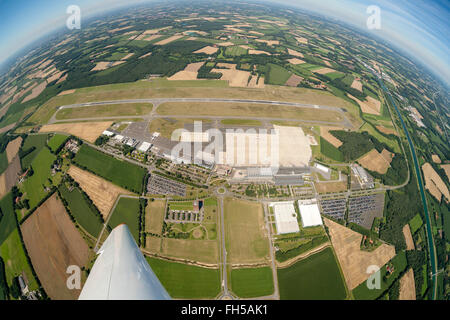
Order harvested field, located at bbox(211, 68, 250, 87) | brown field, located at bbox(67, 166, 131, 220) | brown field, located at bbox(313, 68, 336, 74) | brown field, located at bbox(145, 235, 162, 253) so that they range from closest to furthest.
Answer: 1. brown field, located at bbox(145, 235, 162, 253)
2. brown field, located at bbox(67, 166, 131, 220)
3. harvested field, located at bbox(211, 68, 250, 87)
4. brown field, located at bbox(313, 68, 336, 74)

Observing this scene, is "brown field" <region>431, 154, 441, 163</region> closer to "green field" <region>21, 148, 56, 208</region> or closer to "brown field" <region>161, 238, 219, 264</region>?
"brown field" <region>161, 238, 219, 264</region>

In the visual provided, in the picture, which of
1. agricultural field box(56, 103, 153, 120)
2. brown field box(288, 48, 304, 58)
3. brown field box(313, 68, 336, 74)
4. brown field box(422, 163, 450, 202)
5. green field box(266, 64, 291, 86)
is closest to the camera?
brown field box(422, 163, 450, 202)

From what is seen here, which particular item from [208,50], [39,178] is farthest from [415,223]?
[208,50]

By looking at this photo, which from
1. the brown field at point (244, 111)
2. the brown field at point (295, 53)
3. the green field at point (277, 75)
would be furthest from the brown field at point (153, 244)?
the brown field at point (295, 53)

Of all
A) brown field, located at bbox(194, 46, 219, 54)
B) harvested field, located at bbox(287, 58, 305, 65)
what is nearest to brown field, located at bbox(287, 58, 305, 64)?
harvested field, located at bbox(287, 58, 305, 65)

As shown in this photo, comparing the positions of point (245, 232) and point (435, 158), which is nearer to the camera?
point (245, 232)

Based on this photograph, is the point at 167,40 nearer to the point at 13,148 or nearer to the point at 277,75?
the point at 277,75
